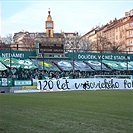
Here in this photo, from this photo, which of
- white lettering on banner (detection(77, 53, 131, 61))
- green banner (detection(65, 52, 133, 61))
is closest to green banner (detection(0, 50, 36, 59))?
green banner (detection(65, 52, 133, 61))

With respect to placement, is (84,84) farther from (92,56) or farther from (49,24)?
(49,24)

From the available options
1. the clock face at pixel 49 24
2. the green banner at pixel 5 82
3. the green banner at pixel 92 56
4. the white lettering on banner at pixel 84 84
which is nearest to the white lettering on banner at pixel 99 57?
the green banner at pixel 92 56

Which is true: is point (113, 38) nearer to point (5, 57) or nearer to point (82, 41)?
point (82, 41)

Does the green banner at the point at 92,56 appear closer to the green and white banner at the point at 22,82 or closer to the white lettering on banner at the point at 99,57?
the white lettering on banner at the point at 99,57

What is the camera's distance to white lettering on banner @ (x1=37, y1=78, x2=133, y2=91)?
104 ft

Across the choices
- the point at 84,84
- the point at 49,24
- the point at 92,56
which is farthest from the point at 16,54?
the point at 49,24

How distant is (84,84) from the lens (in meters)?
33.9

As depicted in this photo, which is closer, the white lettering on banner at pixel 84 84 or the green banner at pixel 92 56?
the white lettering on banner at pixel 84 84

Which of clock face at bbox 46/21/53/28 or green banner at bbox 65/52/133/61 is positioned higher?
clock face at bbox 46/21/53/28

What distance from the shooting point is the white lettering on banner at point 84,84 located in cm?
3166

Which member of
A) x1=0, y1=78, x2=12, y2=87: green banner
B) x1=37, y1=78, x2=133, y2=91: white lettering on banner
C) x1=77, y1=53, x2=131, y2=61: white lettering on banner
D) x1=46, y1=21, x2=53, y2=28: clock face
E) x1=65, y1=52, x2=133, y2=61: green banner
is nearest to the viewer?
x1=37, y1=78, x2=133, y2=91: white lettering on banner

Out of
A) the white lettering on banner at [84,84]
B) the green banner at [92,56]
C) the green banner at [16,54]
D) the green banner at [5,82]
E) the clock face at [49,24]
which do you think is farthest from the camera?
the clock face at [49,24]

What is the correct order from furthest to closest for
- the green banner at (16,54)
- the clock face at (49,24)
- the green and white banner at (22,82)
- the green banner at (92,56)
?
the clock face at (49,24), the green banner at (92,56), the green banner at (16,54), the green and white banner at (22,82)

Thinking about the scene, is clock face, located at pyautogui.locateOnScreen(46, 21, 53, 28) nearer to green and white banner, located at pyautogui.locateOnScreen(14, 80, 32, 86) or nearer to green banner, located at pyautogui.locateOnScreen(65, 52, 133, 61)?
green banner, located at pyautogui.locateOnScreen(65, 52, 133, 61)
